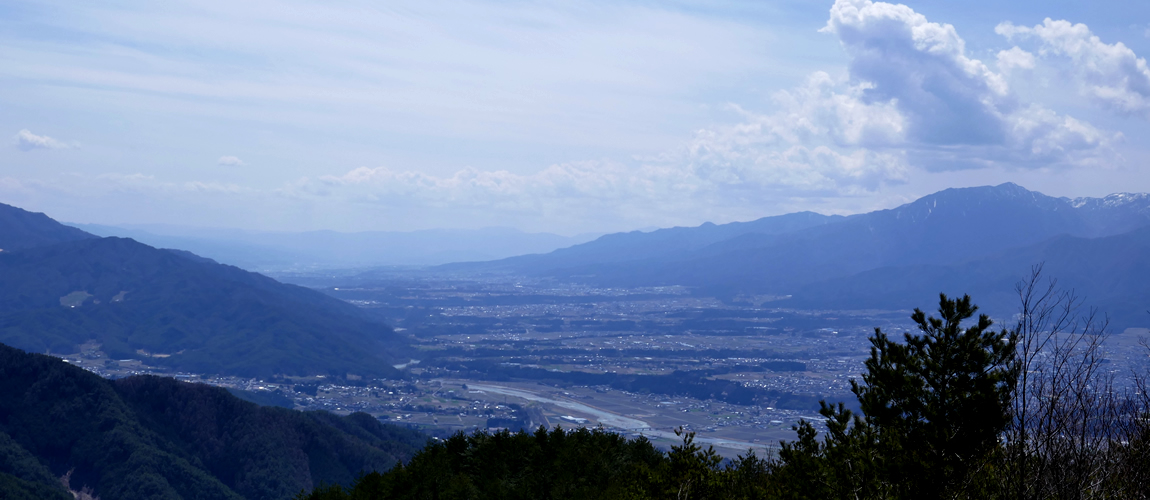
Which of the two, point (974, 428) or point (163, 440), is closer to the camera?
point (974, 428)

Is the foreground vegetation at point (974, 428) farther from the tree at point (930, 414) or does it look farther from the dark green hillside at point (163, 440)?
the dark green hillside at point (163, 440)

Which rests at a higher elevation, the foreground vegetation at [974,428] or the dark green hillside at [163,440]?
the foreground vegetation at [974,428]

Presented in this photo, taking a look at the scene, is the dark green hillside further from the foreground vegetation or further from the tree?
the tree

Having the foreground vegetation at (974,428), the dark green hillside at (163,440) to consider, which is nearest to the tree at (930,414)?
the foreground vegetation at (974,428)

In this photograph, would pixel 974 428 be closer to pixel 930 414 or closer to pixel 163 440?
pixel 930 414

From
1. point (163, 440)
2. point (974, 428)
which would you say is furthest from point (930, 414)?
point (163, 440)

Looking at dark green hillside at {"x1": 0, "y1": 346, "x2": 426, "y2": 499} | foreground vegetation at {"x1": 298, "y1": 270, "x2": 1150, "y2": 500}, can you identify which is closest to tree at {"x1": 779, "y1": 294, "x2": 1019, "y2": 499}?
foreground vegetation at {"x1": 298, "y1": 270, "x2": 1150, "y2": 500}

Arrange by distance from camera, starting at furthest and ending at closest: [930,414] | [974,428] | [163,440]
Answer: [163,440] → [930,414] → [974,428]
